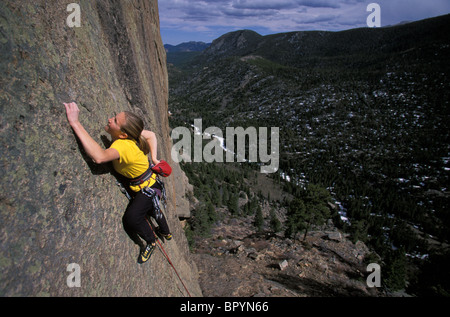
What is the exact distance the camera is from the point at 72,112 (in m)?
3.70

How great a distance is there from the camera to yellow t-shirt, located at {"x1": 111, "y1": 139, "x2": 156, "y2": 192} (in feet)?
13.7

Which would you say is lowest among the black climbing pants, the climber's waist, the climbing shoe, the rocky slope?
the rocky slope

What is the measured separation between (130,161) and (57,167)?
1.12 meters

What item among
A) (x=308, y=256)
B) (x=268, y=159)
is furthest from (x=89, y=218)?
(x=268, y=159)

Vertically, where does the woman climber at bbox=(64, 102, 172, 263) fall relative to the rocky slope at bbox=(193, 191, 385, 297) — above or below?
above

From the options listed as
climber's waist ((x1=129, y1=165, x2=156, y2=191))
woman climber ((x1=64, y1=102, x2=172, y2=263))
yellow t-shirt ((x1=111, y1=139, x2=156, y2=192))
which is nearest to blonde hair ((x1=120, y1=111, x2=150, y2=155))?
woman climber ((x1=64, y1=102, x2=172, y2=263))

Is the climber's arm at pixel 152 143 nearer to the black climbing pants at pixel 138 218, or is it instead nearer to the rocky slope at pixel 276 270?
the black climbing pants at pixel 138 218

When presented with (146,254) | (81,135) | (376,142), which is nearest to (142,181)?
(81,135)

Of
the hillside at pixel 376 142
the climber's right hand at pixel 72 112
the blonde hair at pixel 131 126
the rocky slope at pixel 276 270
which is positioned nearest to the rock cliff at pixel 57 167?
the climber's right hand at pixel 72 112

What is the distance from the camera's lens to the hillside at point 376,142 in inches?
2158

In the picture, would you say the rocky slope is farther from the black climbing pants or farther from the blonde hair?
the blonde hair

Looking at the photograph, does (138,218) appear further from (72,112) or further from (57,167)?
(72,112)

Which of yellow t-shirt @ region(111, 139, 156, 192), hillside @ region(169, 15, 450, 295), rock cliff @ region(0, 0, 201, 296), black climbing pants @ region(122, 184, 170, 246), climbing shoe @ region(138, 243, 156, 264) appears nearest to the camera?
rock cliff @ region(0, 0, 201, 296)

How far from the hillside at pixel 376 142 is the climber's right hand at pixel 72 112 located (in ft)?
105
